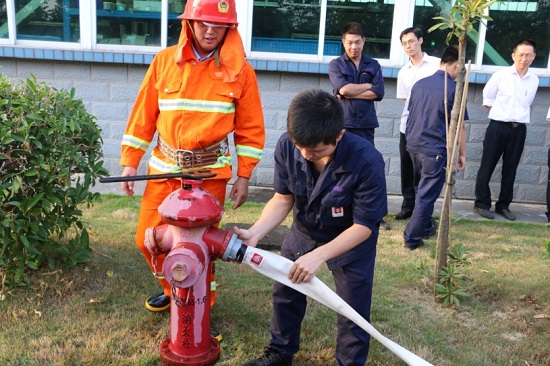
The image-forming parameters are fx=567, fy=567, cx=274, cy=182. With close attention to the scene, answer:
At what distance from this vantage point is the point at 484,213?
6.43 meters

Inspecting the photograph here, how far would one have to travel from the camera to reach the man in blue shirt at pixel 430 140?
5000mm

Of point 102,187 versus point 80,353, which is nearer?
point 80,353

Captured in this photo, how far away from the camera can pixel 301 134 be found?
227 centimetres

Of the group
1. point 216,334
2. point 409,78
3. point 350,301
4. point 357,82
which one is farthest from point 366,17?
point 350,301

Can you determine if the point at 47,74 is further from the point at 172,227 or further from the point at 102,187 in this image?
the point at 172,227

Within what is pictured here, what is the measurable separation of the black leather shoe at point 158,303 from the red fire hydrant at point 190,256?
1.03m

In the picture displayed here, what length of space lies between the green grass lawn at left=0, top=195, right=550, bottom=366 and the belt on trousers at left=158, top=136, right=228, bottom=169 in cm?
100

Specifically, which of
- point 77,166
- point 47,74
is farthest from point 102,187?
point 77,166

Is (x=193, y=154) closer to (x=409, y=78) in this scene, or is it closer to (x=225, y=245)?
(x=225, y=245)

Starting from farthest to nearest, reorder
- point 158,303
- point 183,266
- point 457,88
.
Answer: point 457,88 < point 158,303 < point 183,266

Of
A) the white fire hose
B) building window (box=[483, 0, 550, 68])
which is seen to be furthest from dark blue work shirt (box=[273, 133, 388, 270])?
building window (box=[483, 0, 550, 68])

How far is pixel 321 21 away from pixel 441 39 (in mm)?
1492

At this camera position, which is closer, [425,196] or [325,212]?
[325,212]

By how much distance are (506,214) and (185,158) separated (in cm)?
458
